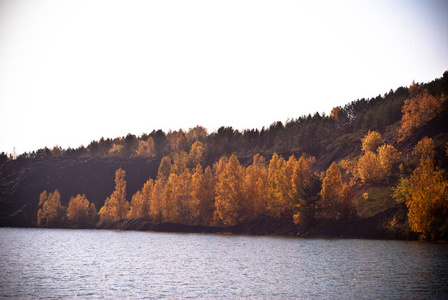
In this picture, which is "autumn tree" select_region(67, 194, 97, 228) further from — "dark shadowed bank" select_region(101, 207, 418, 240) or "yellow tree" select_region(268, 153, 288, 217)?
"yellow tree" select_region(268, 153, 288, 217)

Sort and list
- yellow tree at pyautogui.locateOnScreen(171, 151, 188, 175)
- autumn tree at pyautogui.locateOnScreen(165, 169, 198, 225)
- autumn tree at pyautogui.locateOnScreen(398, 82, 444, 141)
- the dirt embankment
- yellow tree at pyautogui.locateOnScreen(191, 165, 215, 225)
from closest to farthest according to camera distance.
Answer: autumn tree at pyautogui.locateOnScreen(398, 82, 444, 141) < yellow tree at pyautogui.locateOnScreen(191, 165, 215, 225) < autumn tree at pyautogui.locateOnScreen(165, 169, 198, 225) < yellow tree at pyautogui.locateOnScreen(171, 151, 188, 175) < the dirt embankment

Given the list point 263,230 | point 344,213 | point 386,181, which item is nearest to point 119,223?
point 263,230

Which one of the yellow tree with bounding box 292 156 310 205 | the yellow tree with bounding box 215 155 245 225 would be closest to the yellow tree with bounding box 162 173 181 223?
the yellow tree with bounding box 215 155 245 225

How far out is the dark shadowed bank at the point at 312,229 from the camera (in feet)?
A: 271

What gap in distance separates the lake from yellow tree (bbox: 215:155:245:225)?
44.8 metres

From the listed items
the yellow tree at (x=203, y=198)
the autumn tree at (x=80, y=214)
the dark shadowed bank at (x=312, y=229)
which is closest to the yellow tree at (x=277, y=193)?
the dark shadowed bank at (x=312, y=229)

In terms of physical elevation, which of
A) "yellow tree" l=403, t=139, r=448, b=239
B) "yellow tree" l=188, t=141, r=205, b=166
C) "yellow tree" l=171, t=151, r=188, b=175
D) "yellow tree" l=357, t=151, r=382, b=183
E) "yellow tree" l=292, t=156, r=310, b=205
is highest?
"yellow tree" l=188, t=141, r=205, b=166

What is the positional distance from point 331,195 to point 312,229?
9004mm

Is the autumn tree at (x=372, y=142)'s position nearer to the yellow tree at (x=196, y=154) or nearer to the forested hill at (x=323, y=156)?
the forested hill at (x=323, y=156)

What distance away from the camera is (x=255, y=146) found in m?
190

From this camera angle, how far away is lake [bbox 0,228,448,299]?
3203 cm

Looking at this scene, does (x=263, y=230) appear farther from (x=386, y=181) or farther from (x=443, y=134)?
(x=443, y=134)

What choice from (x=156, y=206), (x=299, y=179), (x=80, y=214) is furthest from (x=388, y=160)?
(x=80, y=214)

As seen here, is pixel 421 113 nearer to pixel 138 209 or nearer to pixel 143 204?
pixel 143 204
